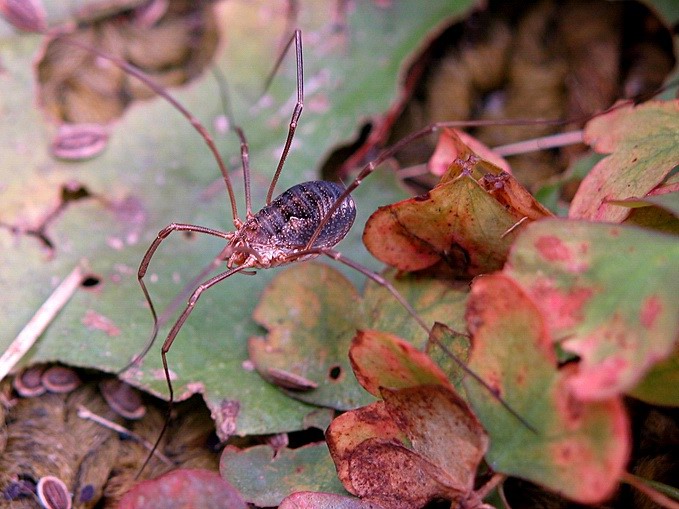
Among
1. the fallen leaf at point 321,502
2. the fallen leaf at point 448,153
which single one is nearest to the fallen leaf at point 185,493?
the fallen leaf at point 321,502

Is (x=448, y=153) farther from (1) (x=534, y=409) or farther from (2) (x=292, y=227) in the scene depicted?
(1) (x=534, y=409)

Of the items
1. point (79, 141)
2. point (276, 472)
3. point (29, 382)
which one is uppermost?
point (79, 141)

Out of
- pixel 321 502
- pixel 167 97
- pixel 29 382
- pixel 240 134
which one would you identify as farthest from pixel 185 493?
pixel 167 97

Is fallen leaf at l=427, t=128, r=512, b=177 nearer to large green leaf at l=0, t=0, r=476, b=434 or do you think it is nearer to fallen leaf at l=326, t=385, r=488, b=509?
large green leaf at l=0, t=0, r=476, b=434

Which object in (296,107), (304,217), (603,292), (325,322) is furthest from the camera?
(296,107)

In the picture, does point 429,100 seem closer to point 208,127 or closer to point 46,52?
point 208,127

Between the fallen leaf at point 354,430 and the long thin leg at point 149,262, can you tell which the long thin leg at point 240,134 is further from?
the fallen leaf at point 354,430

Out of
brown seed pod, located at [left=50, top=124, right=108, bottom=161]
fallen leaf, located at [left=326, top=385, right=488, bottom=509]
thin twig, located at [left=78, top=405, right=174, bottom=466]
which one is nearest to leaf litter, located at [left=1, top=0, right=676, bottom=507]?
fallen leaf, located at [left=326, top=385, right=488, bottom=509]
